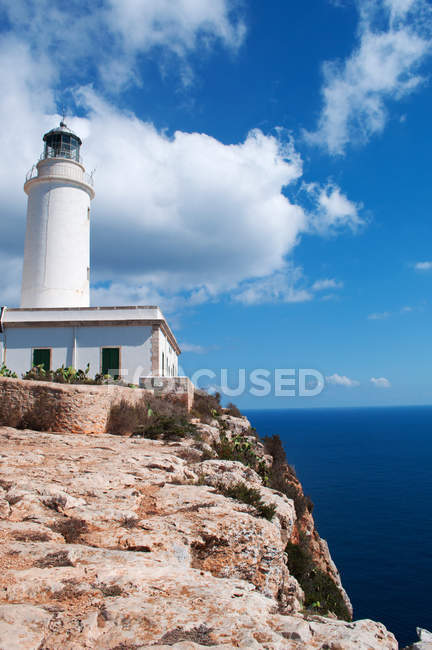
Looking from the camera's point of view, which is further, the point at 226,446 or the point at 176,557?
the point at 226,446

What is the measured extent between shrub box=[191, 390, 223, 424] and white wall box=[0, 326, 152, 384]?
2.83m

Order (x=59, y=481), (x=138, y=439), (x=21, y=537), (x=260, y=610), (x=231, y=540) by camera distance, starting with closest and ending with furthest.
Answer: (x=260, y=610) < (x=21, y=537) < (x=231, y=540) < (x=59, y=481) < (x=138, y=439)

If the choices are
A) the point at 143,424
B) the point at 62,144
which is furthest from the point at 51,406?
the point at 62,144

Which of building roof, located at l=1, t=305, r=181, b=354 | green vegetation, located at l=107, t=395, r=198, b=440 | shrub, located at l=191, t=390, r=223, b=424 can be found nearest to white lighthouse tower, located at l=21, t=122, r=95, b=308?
building roof, located at l=1, t=305, r=181, b=354

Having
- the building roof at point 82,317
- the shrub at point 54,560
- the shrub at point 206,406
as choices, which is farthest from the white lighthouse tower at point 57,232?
the shrub at point 54,560

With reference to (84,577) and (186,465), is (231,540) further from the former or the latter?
(186,465)

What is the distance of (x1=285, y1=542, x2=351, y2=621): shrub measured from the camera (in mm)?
7468

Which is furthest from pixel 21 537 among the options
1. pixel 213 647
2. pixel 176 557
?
pixel 213 647

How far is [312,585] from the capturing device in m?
7.94

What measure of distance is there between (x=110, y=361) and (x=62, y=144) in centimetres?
1326

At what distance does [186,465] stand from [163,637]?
5458 millimetres

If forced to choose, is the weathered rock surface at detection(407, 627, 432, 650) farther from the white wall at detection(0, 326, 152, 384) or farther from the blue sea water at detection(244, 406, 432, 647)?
the blue sea water at detection(244, 406, 432, 647)

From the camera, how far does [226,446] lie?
12.2m

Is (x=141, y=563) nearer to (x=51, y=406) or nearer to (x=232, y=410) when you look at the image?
(x=51, y=406)
